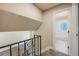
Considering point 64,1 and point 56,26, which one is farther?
point 56,26

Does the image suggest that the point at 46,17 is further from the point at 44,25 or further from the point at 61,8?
the point at 61,8

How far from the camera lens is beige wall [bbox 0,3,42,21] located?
1273 mm

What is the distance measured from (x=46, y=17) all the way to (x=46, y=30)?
0.65 feet

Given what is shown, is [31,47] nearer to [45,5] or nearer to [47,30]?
[47,30]

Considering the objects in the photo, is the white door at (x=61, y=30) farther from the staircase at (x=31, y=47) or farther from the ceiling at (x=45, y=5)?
the staircase at (x=31, y=47)

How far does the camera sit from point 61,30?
4.50 ft

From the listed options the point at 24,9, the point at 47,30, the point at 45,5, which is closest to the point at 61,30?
the point at 47,30

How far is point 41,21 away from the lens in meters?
1.41

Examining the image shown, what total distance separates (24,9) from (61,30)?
2.05ft

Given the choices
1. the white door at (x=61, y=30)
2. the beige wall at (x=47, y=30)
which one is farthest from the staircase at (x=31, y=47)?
the white door at (x=61, y=30)

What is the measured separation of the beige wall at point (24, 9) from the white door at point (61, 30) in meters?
0.27

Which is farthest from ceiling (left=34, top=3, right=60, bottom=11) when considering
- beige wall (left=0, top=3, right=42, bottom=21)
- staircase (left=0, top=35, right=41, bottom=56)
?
staircase (left=0, top=35, right=41, bottom=56)

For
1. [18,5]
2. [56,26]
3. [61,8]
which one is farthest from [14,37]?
[61,8]

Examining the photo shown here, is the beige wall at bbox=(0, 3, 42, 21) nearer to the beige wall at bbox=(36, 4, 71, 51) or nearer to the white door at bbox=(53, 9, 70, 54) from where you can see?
the beige wall at bbox=(36, 4, 71, 51)
